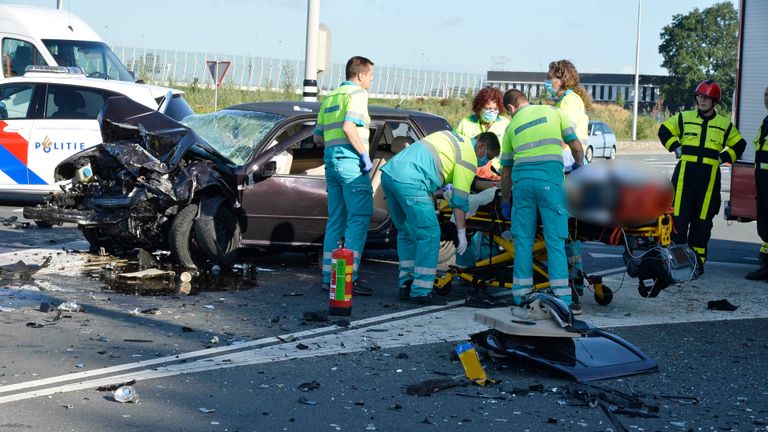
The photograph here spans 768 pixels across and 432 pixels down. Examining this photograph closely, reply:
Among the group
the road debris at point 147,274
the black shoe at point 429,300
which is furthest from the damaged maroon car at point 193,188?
the black shoe at point 429,300

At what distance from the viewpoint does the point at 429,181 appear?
915 cm

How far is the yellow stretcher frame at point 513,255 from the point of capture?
899 cm

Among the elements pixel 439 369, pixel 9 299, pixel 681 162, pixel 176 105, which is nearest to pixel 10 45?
pixel 176 105

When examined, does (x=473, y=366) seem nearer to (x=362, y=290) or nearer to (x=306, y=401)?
(x=306, y=401)

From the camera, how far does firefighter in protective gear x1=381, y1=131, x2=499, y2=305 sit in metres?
8.97

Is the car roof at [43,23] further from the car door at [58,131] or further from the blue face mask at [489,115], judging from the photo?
the blue face mask at [489,115]

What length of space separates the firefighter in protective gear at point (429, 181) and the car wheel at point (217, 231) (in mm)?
1835

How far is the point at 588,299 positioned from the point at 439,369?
3.22 meters

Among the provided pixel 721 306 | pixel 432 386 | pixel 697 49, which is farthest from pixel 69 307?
pixel 697 49

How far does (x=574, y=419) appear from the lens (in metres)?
5.87

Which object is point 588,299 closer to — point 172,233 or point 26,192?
point 172,233

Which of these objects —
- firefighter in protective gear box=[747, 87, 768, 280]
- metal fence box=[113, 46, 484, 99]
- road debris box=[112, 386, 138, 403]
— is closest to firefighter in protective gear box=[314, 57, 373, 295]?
road debris box=[112, 386, 138, 403]

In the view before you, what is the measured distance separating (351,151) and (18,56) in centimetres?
1053

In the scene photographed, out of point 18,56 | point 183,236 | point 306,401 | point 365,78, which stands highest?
point 18,56
